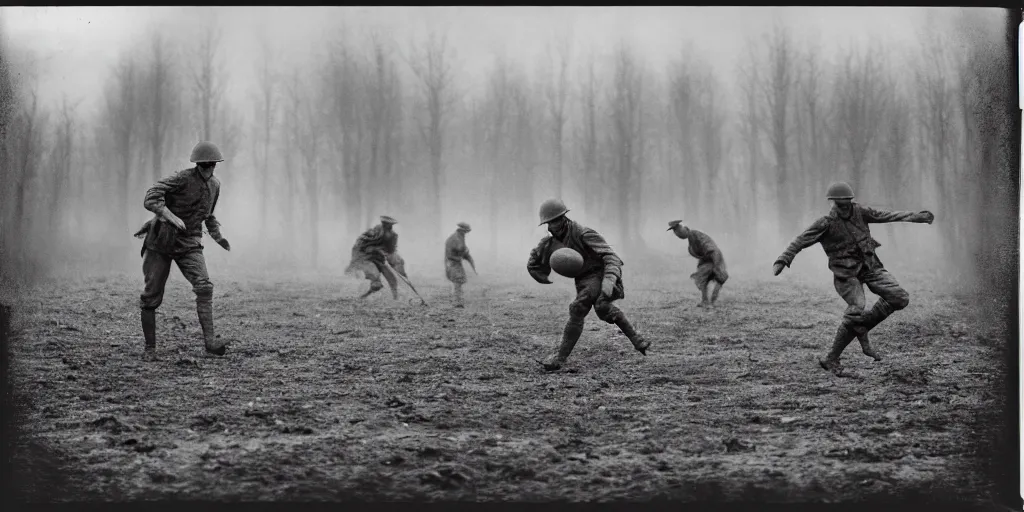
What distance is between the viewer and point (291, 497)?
545cm

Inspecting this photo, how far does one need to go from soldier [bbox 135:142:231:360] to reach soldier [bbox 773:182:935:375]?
5.34 m

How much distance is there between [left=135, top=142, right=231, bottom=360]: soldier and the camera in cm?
789

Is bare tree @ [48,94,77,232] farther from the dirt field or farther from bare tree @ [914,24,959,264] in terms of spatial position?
bare tree @ [914,24,959,264]

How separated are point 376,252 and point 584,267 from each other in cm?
Result: 581

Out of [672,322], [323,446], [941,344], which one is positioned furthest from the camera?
[672,322]

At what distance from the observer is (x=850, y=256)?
7832 millimetres

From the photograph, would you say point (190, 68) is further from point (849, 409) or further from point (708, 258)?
point (849, 409)

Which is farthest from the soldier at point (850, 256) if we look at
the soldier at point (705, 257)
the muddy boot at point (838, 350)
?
the soldier at point (705, 257)

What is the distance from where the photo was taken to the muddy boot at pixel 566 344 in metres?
7.88

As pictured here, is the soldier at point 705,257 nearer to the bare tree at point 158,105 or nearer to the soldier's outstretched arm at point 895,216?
the soldier's outstretched arm at point 895,216

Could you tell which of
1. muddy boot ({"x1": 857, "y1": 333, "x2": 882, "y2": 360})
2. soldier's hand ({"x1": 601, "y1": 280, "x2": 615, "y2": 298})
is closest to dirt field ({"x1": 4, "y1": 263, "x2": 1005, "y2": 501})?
muddy boot ({"x1": 857, "y1": 333, "x2": 882, "y2": 360})

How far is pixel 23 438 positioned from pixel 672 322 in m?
7.60

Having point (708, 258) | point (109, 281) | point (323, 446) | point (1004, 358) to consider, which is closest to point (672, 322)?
point (708, 258)

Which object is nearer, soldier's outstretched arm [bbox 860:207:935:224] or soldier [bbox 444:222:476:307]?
soldier's outstretched arm [bbox 860:207:935:224]
